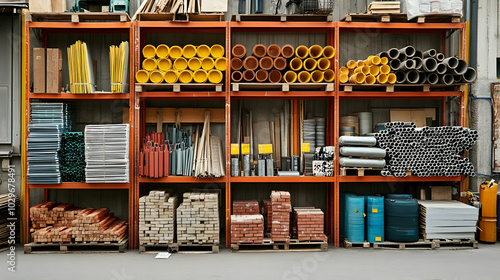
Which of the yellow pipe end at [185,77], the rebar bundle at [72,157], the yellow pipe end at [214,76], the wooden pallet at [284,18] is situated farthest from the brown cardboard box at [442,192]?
the rebar bundle at [72,157]

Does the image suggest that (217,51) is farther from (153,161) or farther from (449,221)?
(449,221)

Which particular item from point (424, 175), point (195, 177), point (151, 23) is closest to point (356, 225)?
point (424, 175)

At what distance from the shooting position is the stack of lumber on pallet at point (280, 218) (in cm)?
657

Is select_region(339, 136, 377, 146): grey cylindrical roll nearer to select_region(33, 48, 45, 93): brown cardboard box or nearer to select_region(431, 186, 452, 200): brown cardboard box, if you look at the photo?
select_region(431, 186, 452, 200): brown cardboard box

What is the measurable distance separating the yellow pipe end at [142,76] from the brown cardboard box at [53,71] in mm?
1490

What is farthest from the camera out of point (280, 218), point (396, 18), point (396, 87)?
point (396, 87)

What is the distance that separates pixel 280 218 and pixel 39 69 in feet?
16.7

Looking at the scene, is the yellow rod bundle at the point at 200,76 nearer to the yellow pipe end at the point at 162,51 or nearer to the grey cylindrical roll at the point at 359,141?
the yellow pipe end at the point at 162,51

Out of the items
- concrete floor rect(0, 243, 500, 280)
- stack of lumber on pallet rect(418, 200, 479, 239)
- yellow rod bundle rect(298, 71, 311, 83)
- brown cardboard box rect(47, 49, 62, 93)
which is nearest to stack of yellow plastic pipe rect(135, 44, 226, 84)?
yellow rod bundle rect(298, 71, 311, 83)

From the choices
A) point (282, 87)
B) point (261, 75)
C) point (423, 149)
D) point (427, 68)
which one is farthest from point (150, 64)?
point (423, 149)

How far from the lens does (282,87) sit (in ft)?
22.1

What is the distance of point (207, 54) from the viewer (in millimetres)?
6879

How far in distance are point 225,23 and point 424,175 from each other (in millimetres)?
4489

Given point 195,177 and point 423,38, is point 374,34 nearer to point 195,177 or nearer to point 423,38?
point 423,38
